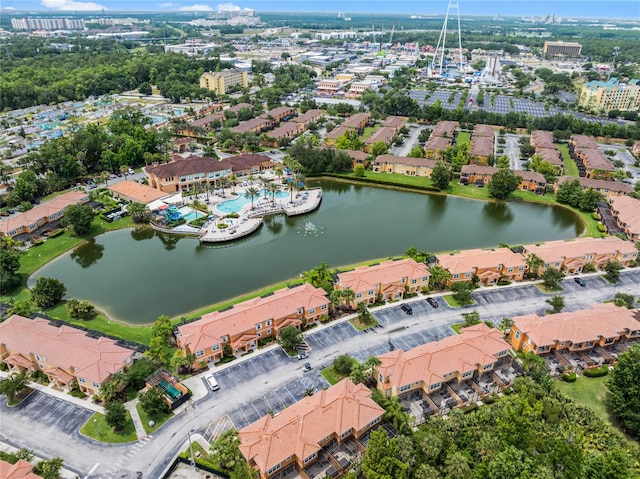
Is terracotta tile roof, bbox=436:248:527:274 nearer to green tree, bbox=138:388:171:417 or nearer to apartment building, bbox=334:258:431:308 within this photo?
apartment building, bbox=334:258:431:308

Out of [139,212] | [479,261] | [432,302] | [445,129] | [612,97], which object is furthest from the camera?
[612,97]

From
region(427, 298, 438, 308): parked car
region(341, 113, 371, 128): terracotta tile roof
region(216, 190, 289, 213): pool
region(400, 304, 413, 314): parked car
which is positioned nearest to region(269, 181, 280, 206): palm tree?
region(216, 190, 289, 213): pool

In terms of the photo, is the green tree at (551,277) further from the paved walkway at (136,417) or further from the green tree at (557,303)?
the paved walkway at (136,417)

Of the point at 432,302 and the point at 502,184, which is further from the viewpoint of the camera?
the point at 502,184

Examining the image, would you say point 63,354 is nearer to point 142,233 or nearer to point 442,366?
point 142,233

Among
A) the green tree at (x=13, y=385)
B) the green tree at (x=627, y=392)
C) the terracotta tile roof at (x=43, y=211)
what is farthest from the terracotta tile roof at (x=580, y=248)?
the terracotta tile roof at (x=43, y=211)

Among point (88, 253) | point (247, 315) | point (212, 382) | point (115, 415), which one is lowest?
point (88, 253)

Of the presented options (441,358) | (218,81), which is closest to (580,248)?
(441,358)
